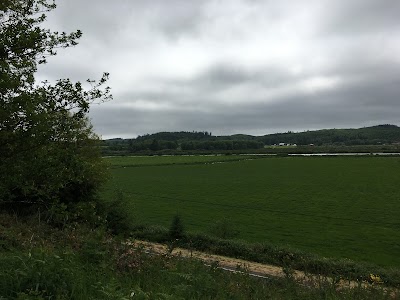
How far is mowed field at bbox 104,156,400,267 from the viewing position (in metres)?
34.2

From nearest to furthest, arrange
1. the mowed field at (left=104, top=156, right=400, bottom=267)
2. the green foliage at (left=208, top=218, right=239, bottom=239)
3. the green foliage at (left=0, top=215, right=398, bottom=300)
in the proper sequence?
1. the green foliage at (left=0, top=215, right=398, bottom=300)
2. the green foliage at (left=208, top=218, right=239, bottom=239)
3. the mowed field at (left=104, top=156, right=400, bottom=267)

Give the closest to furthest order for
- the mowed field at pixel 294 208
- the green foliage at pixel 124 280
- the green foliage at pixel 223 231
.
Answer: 1. the green foliage at pixel 124 280
2. the green foliage at pixel 223 231
3. the mowed field at pixel 294 208

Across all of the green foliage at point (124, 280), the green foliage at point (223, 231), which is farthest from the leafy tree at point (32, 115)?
the green foliage at point (223, 231)

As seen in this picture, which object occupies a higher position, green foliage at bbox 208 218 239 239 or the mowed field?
green foliage at bbox 208 218 239 239

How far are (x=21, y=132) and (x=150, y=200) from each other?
56.8 meters

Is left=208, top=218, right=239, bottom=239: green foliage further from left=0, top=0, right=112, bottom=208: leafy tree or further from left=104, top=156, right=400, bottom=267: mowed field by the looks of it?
left=0, top=0, right=112, bottom=208: leafy tree

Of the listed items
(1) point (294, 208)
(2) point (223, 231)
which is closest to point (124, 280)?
(2) point (223, 231)

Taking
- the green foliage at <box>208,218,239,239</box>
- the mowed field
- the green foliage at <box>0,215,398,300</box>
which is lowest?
the mowed field

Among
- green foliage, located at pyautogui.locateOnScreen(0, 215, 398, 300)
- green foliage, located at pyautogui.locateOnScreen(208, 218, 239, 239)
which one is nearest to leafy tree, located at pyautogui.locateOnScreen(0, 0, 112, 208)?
green foliage, located at pyautogui.locateOnScreen(0, 215, 398, 300)

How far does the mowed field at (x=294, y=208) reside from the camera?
3425cm

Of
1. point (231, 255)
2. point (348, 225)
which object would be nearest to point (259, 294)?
point (231, 255)

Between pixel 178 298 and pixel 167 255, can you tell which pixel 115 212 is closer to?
pixel 167 255

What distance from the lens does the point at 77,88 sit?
24.6 ft

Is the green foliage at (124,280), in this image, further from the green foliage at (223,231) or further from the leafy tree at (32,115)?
the green foliage at (223,231)
